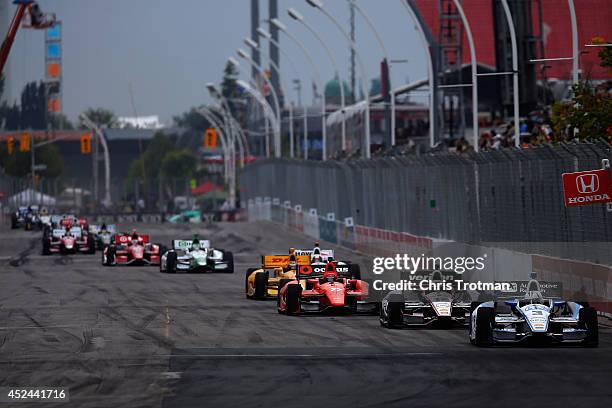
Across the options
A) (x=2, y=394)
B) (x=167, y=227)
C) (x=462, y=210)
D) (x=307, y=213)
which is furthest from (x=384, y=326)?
(x=167, y=227)

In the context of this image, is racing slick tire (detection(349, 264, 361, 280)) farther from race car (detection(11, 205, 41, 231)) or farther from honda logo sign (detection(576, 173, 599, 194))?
race car (detection(11, 205, 41, 231))

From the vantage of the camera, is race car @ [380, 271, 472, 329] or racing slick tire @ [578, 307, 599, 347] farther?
race car @ [380, 271, 472, 329]

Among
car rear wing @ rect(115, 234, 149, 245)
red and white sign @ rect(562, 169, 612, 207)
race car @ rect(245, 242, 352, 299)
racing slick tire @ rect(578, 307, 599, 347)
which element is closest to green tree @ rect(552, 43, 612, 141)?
red and white sign @ rect(562, 169, 612, 207)

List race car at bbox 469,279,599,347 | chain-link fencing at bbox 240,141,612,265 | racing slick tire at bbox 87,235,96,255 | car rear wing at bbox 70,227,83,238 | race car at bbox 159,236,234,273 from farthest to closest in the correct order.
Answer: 1. car rear wing at bbox 70,227,83,238
2. racing slick tire at bbox 87,235,96,255
3. race car at bbox 159,236,234,273
4. chain-link fencing at bbox 240,141,612,265
5. race car at bbox 469,279,599,347

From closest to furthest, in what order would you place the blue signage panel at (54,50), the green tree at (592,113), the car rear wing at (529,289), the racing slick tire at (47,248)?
1. the car rear wing at (529,289)
2. the green tree at (592,113)
3. the racing slick tire at (47,248)
4. the blue signage panel at (54,50)

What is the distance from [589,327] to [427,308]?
3811mm

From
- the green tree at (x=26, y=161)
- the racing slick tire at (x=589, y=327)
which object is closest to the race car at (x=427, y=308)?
the racing slick tire at (x=589, y=327)

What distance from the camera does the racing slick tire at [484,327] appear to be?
2089 centimetres

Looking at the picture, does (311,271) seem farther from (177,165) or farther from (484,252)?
(177,165)

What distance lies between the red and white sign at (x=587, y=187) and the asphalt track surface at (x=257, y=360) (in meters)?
2.73

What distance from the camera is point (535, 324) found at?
68.1 feet

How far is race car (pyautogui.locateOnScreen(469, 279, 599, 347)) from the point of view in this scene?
2073 cm

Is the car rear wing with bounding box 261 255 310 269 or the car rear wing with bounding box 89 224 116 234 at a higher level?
the car rear wing with bounding box 261 255 310 269

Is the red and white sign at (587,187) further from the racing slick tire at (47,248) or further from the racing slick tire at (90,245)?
the racing slick tire at (47,248)
